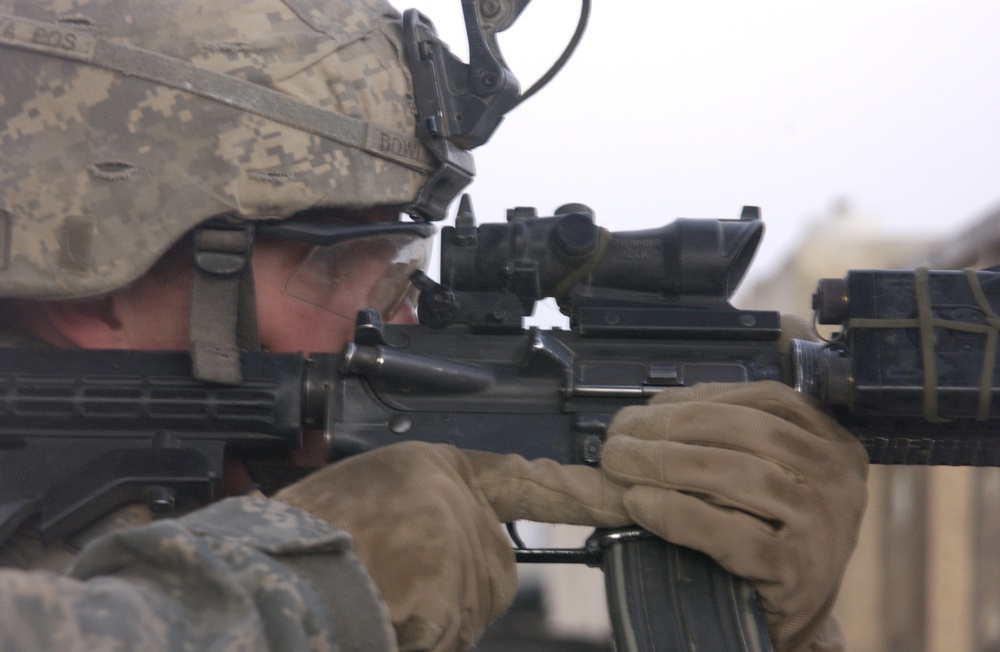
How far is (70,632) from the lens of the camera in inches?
42.9

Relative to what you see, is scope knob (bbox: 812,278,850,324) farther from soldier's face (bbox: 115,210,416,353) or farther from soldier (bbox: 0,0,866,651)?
soldier's face (bbox: 115,210,416,353)

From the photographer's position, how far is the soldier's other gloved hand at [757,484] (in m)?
1.83

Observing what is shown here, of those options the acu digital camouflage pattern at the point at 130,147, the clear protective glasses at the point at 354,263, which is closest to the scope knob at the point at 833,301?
the clear protective glasses at the point at 354,263

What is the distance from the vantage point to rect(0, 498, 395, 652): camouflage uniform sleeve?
1096mm

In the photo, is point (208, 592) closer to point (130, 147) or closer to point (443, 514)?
point (443, 514)

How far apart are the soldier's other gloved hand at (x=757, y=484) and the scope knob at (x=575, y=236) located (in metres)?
0.31

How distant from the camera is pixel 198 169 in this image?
207cm

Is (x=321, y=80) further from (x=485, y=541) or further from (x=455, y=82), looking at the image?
(x=485, y=541)

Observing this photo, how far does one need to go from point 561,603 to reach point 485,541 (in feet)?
40.3

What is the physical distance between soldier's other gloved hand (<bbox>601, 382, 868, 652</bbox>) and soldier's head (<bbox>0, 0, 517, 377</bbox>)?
2.07 ft

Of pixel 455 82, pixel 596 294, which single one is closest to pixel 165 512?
pixel 596 294

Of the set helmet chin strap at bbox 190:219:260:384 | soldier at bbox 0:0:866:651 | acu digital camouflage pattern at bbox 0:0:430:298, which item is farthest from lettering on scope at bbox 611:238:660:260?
helmet chin strap at bbox 190:219:260:384

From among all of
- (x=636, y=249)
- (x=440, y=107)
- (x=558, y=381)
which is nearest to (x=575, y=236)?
(x=636, y=249)

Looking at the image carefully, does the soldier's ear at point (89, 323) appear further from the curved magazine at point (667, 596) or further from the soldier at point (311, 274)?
the curved magazine at point (667, 596)
